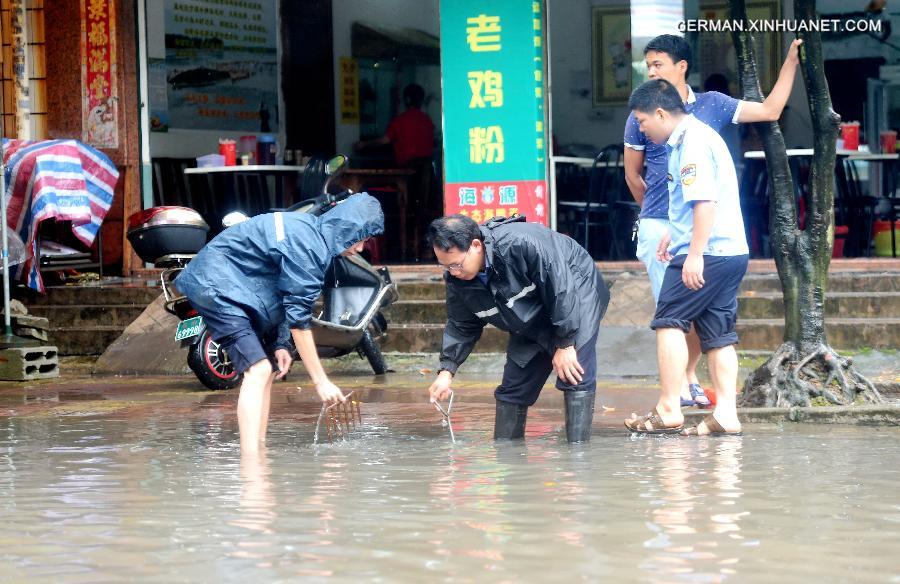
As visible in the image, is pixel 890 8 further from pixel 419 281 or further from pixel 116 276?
pixel 116 276

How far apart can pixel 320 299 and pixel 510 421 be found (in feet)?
11.1

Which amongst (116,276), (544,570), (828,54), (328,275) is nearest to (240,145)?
(116,276)

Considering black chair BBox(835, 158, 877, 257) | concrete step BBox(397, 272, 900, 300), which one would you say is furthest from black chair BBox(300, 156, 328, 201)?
black chair BBox(835, 158, 877, 257)

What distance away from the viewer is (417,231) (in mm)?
15320

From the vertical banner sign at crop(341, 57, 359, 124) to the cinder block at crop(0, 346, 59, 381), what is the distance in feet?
22.1

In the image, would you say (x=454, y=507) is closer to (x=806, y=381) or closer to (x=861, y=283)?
(x=806, y=381)

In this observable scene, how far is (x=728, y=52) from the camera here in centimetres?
1630

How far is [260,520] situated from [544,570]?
1236 mm

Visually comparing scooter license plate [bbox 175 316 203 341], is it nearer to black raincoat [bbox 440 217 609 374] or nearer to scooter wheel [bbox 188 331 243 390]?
scooter wheel [bbox 188 331 243 390]

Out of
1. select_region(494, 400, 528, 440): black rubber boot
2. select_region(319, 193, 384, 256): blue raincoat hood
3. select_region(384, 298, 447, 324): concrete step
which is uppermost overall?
select_region(319, 193, 384, 256): blue raincoat hood

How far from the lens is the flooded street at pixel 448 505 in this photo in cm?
402

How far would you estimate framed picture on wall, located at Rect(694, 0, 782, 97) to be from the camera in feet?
52.2

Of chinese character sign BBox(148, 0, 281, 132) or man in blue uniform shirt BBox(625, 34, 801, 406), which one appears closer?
man in blue uniform shirt BBox(625, 34, 801, 406)

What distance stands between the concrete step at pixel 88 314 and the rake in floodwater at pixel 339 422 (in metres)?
4.21
